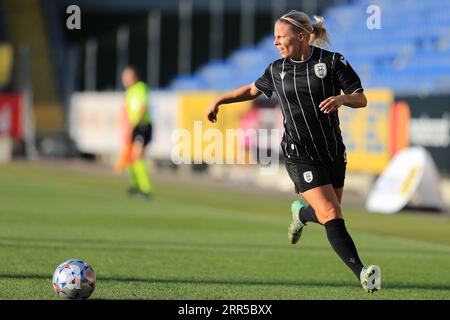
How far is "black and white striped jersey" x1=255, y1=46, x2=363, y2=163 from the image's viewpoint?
29.2 ft

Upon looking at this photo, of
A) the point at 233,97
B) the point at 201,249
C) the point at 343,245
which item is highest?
the point at 233,97

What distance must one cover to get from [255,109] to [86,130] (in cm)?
1340

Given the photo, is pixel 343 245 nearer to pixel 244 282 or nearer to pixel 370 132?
pixel 244 282

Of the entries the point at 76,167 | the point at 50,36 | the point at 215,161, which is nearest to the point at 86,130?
the point at 76,167

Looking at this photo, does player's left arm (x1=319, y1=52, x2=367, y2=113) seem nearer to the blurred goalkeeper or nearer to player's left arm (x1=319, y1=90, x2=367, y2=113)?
player's left arm (x1=319, y1=90, x2=367, y2=113)

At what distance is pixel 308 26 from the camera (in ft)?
29.4

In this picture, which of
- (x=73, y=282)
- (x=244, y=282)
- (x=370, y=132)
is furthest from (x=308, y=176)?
(x=370, y=132)

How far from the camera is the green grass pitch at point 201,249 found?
9.31m

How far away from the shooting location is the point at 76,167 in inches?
1412

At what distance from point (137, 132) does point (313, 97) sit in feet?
42.7

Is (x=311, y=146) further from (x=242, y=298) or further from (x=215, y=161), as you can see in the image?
(x=215, y=161)

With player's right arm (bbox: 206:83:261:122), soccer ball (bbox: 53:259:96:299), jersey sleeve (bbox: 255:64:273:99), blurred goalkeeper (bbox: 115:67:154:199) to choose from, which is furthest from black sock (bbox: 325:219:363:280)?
blurred goalkeeper (bbox: 115:67:154:199)

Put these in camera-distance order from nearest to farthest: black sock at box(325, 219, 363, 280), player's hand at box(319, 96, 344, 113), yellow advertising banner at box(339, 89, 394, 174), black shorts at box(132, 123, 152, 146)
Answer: player's hand at box(319, 96, 344, 113) < black sock at box(325, 219, 363, 280) < black shorts at box(132, 123, 152, 146) < yellow advertising banner at box(339, 89, 394, 174)

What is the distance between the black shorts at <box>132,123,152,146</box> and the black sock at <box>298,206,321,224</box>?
11.7 metres
